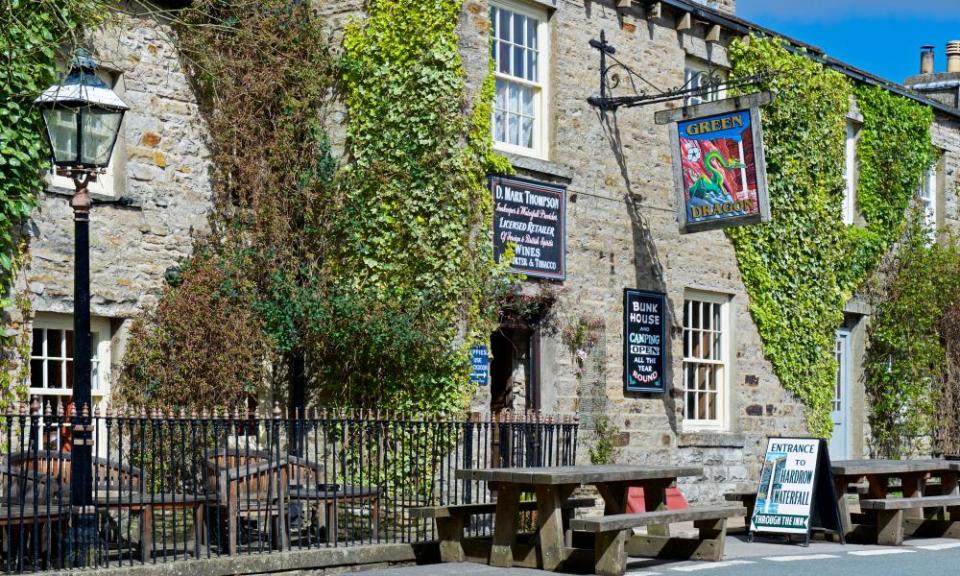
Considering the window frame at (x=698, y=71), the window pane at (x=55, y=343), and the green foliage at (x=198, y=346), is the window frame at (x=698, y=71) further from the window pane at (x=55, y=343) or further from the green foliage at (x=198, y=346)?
the window pane at (x=55, y=343)

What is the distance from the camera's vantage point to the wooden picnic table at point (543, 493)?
11086 mm

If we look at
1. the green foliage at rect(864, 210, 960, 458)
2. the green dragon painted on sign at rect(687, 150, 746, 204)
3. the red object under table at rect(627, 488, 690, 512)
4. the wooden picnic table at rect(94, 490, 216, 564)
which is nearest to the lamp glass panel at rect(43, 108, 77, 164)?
the wooden picnic table at rect(94, 490, 216, 564)

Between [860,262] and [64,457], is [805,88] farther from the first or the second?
[64,457]

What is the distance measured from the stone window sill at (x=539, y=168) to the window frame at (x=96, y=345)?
4.68 metres

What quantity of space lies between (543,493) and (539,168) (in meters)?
5.65

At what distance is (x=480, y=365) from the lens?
15633 mm

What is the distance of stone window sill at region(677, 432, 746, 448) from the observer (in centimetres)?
1827

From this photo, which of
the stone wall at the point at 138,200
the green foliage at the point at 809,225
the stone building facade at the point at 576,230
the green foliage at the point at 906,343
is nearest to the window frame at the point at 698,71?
the stone building facade at the point at 576,230

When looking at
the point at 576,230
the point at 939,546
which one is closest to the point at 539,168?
the point at 576,230

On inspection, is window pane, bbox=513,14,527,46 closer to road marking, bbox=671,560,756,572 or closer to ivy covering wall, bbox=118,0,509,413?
ivy covering wall, bbox=118,0,509,413

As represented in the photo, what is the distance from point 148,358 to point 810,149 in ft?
33.9

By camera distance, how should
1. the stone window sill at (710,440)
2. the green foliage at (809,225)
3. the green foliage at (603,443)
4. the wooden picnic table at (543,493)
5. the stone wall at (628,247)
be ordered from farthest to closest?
the green foliage at (809,225), the stone window sill at (710,440), the green foliage at (603,443), the stone wall at (628,247), the wooden picnic table at (543,493)

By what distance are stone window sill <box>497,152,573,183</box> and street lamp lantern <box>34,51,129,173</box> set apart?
6.04m

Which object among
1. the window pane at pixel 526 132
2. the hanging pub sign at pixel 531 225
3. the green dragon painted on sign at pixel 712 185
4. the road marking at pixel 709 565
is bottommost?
the road marking at pixel 709 565
